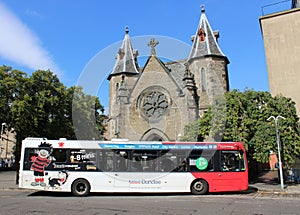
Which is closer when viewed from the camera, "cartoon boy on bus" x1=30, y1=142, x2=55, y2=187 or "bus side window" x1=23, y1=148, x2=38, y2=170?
"cartoon boy on bus" x1=30, y1=142, x2=55, y2=187

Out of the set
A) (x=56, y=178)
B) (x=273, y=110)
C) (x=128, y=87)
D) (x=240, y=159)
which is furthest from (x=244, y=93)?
(x=128, y=87)

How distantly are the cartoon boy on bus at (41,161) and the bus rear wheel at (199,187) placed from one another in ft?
23.2

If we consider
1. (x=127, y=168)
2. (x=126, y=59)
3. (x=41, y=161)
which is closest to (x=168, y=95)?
(x=126, y=59)

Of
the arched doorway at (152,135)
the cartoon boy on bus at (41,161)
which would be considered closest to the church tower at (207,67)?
the arched doorway at (152,135)

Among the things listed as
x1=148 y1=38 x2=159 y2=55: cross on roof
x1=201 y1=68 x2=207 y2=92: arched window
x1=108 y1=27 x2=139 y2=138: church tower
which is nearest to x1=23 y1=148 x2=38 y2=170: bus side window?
x1=108 y1=27 x2=139 y2=138: church tower

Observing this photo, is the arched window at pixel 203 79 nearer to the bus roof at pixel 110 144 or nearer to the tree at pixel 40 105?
the tree at pixel 40 105

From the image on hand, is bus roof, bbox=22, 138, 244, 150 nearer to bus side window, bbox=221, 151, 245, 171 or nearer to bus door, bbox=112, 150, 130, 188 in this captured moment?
bus door, bbox=112, 150, 130, 188

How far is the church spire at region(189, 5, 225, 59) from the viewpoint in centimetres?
2889

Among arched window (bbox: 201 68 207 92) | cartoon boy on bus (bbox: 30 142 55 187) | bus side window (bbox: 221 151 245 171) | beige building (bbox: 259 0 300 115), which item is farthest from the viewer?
arched window (bbox: 201 68 207 92)

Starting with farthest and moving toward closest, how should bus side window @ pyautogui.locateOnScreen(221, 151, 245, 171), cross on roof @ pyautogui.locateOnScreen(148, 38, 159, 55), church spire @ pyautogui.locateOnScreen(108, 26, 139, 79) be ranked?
church spire @ pyautogui.locateOnScreen(108, 26, 139, 79)
cross on roof @ pyautogui.locateOnScreen(148, 38, 159, 55)
bus side window @ pyautogui.locateOnScreen(221, 151, 245, 171)

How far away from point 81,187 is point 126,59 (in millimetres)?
24659

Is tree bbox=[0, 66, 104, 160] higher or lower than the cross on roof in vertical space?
lower

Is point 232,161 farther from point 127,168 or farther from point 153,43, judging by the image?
point 153,43

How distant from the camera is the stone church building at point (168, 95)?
2581 centimetres
